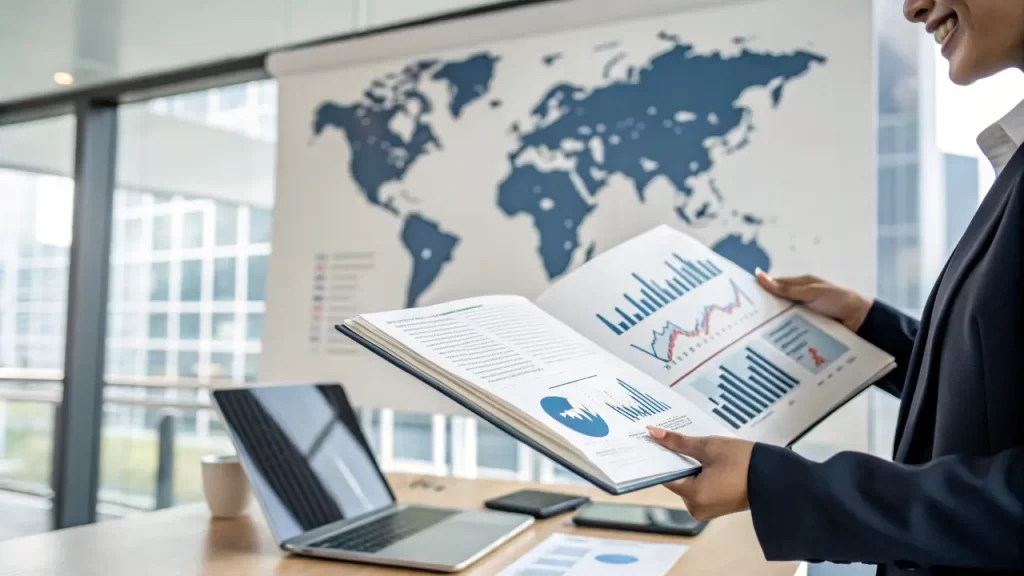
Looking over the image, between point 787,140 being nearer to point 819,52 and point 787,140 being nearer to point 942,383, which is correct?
point 819,52

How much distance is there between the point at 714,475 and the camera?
0.72 metres

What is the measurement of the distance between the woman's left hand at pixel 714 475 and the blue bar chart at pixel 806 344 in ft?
1.14

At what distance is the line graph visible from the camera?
3.15 ft

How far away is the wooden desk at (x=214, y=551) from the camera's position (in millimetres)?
980

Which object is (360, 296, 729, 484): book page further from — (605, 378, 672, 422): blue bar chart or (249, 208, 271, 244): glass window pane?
(249, 208, 271, 244): glass window pane

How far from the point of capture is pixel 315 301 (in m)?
2.76

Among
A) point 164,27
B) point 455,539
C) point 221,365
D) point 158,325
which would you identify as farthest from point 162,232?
point 455,539

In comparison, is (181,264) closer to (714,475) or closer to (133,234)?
(133,234)

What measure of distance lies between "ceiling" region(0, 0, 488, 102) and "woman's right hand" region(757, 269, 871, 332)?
177 cm

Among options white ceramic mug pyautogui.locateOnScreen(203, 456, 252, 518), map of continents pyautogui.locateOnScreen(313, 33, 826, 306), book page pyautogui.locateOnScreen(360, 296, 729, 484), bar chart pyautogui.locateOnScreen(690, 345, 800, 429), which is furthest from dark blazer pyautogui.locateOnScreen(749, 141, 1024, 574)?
map of continents pyautogui.locateOnScreen(313, 33, 826, 306)

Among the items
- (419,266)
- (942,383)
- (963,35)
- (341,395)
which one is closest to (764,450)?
(942,383)

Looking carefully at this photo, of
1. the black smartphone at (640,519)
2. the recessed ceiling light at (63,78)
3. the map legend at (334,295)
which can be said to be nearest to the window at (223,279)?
the map legend at (334,295)

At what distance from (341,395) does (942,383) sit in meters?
0.98

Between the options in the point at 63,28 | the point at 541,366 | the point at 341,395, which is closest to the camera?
the point at 541,366
